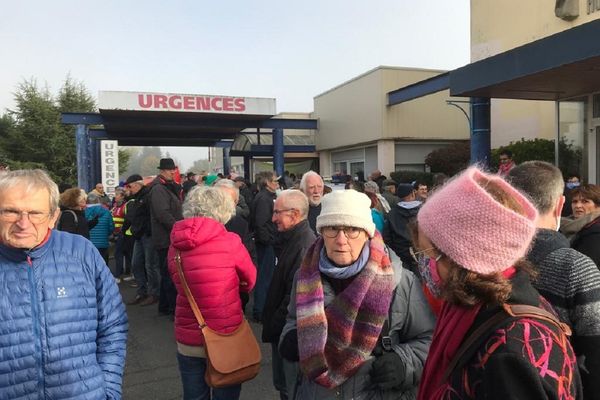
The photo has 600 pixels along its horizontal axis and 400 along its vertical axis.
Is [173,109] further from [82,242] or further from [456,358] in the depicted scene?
[456,358]

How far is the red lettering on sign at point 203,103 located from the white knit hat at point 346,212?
43.6ft

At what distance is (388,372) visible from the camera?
6.58ft

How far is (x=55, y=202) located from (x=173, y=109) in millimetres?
13100

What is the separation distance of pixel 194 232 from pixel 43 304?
1.01 m

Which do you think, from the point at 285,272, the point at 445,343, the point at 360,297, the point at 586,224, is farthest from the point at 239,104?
the point at 445,343

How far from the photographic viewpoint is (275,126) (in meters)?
17.4


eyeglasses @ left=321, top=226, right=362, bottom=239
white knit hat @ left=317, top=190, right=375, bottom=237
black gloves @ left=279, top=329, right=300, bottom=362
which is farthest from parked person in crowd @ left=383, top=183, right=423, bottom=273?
black gloves @ left=279, top=329, right=300, bottom=362

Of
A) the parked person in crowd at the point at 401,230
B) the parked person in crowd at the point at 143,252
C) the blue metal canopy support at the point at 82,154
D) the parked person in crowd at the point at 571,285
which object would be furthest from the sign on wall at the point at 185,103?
the parked person in crowd at the point at 571,285

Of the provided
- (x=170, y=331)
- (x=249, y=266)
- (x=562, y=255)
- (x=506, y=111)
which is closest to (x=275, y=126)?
(x=506, y=111)

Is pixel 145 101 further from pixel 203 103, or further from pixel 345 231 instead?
pixel 345 231

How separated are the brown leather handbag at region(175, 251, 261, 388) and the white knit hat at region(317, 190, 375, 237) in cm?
104

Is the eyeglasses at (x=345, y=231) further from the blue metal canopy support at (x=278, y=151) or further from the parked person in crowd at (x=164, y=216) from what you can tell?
the blue metal canopy support at (x=278, y=151)

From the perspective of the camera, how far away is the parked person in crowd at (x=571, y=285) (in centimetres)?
177

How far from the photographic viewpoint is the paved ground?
14.0ft
